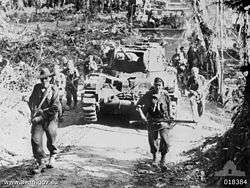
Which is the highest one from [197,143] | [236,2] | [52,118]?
[236,2]

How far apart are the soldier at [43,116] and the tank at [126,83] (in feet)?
13.4

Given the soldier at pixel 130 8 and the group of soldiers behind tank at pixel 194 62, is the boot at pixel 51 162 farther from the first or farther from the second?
the soldier at pixel 130 8

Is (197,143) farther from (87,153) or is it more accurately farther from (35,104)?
(35,104)

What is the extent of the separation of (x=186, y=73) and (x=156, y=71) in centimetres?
356

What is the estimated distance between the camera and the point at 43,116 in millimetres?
9047

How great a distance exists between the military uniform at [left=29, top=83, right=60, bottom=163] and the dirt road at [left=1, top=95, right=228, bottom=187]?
1.40 feet

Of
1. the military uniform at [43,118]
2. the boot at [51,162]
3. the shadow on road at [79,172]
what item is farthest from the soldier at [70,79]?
the boot at [51,162]

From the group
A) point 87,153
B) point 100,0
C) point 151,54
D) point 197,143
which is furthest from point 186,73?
point 100,0

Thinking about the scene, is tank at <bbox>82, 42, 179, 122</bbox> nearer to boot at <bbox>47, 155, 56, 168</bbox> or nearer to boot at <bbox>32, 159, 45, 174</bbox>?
boot at <bbox>47, 155, 56, 168</bbox>

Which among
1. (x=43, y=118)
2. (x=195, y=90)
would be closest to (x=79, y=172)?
(x=43, y=118)

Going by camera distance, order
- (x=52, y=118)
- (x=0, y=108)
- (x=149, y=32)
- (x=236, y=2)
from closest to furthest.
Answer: (x=236, y=2) < (x=52, y=118) < (x=0, y=108) < (x=149, y=32)

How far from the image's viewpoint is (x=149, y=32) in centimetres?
2938

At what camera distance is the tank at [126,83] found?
1335 centimetres

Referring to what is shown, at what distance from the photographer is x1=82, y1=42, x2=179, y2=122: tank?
526 inches
